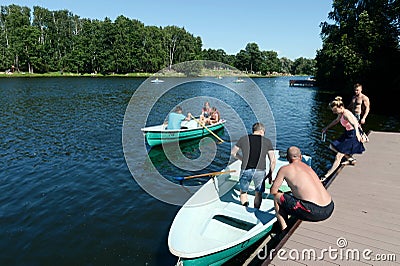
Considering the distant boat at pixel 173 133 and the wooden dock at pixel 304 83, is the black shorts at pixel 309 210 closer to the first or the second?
the distant boat at pixel 173 133

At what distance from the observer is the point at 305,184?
3.97m

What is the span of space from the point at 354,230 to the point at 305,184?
145cm

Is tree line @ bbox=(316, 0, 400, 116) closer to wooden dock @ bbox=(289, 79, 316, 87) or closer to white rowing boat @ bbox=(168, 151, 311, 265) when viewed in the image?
white rowing boat @ bbox=(168, 151, 311, 265)

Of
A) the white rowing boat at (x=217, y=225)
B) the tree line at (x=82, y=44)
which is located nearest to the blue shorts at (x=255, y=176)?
the white rowing boat at (x=217, y=225)

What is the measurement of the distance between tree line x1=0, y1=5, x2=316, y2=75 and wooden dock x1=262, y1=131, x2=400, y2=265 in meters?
69.5

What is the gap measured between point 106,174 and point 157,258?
16.6ft

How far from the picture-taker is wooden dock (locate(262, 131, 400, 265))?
3.90m

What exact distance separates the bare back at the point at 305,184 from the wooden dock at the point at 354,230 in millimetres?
725

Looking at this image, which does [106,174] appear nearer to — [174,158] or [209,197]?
[174,158]

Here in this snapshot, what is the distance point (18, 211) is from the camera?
7480 mm

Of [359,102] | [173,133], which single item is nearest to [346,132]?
[359,102]

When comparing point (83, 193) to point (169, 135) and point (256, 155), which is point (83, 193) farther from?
point (256, 155)

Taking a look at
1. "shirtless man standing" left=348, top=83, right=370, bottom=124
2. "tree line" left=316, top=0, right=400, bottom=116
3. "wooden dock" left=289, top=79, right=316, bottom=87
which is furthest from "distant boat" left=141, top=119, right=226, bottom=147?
"wooden dock" left=289, top=79, right=316, bottom=87

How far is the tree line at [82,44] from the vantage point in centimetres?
6366
